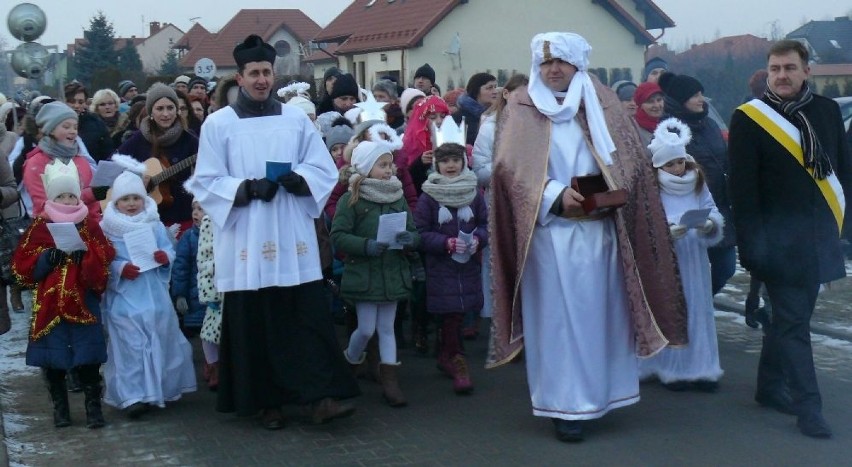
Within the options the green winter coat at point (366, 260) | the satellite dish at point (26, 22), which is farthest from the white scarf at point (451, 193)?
the satellite dish at point (26, 22)

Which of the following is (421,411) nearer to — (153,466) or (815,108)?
(153,466)

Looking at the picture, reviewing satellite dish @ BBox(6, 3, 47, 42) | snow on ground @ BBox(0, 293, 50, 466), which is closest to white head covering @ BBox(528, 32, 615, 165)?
snow on ground @ BBox(0, 293, 50, 466)

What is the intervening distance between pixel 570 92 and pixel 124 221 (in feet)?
9.34

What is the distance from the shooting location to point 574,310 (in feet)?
22.8

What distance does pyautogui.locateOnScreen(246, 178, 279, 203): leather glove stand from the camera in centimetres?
708

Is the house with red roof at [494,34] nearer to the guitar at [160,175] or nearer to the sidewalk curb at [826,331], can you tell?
the sidewalk curb at [826,331]

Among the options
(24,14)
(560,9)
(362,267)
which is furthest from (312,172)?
(560,9)

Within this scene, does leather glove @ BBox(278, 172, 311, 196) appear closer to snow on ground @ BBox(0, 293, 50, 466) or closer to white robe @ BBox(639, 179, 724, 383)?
snow on ground @ BBox(0, 293, 50, 466)

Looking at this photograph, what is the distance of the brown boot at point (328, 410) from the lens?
740 centimetres

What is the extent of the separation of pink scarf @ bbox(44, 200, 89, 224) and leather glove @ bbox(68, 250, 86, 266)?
176 mm

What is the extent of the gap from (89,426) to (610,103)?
3.55 m

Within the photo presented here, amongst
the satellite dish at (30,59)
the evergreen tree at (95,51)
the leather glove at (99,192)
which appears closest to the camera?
the leather glove at (99,192)

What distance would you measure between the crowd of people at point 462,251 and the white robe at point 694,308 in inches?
0.6

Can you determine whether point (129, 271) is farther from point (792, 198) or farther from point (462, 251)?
point (792, 198)
